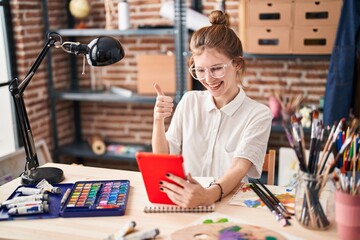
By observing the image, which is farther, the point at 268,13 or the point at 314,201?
the point at 268,13

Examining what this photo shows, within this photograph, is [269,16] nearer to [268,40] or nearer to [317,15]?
[268,40]

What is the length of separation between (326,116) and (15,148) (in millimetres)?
2268

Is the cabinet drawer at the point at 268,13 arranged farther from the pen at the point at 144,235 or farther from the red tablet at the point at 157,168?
the pen at the point at 144,235

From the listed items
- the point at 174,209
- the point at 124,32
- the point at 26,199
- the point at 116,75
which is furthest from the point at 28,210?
the point at 116,75

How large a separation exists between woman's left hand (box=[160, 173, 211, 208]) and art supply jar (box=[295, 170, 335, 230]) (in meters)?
0.32

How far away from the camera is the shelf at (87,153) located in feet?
12.1

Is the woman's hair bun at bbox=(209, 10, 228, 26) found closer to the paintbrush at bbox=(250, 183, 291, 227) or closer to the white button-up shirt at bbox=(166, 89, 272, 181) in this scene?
the white button-up shirt at bbox=(166, 89, 272, 181)

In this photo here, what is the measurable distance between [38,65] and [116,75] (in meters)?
2.04

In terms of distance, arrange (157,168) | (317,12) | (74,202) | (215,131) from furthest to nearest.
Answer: (317,12), (215,131), (74,202), (157,168)

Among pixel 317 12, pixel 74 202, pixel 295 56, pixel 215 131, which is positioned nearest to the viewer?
pixel 74 202

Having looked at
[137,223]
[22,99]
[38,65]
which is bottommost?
[137,223]

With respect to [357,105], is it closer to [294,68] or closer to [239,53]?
[294,68]

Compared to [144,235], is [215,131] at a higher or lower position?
higher

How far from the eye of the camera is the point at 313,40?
3023mm
